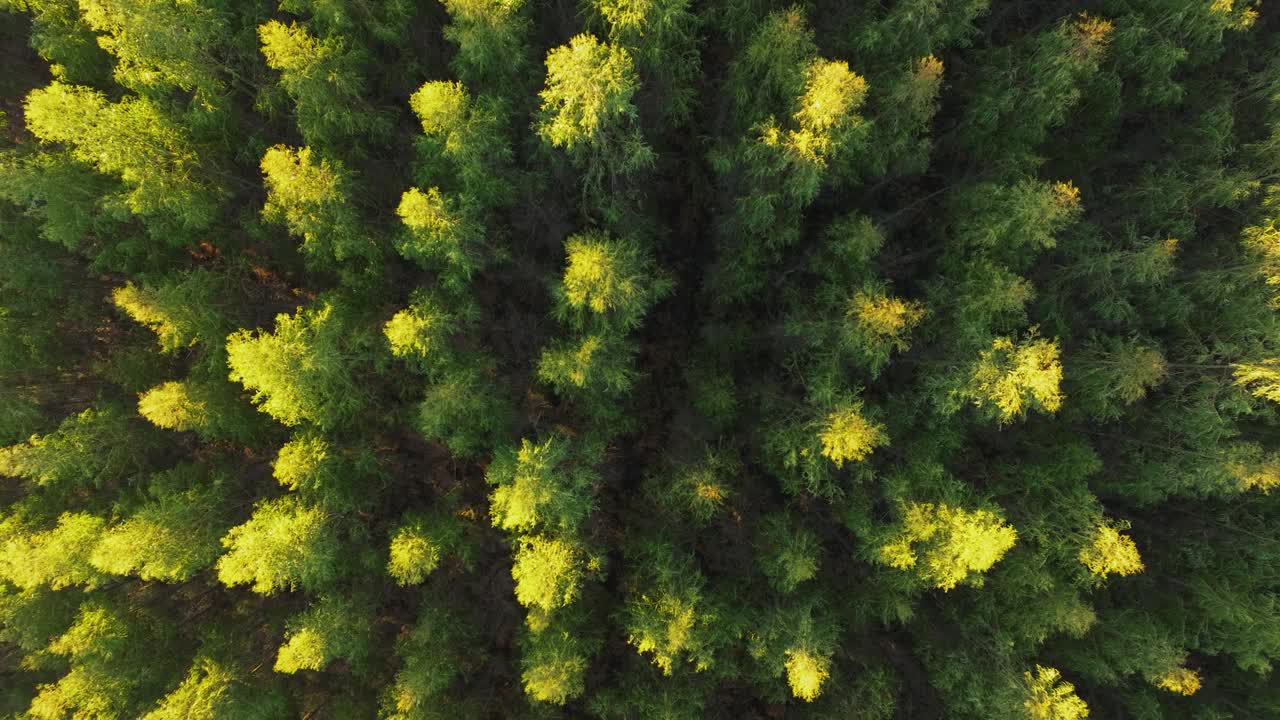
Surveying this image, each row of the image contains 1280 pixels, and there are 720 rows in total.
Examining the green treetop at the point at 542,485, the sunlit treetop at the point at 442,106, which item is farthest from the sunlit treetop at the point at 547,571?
the sunlit treetop at the point at 442,106

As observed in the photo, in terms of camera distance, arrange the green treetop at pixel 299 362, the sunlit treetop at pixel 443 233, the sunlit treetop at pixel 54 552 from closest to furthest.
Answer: the sunlit treetop at pixel 443 233
the green treetop at pixel 299 362
the sunlit treetop at pixel 54 552

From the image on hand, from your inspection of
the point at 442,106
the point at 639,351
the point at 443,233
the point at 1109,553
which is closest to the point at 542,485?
the point at 639,351

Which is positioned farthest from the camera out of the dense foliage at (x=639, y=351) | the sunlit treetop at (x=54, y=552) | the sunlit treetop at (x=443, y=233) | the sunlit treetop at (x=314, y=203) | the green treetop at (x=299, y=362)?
the sunlit treetop at (x=54, y=552)

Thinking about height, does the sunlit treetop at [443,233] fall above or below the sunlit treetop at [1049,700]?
above

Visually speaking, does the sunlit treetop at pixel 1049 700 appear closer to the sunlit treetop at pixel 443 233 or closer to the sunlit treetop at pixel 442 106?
the sunlit treetop at pixel 443 233

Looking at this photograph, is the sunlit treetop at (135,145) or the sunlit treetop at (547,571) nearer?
the sunlit treetop at (135,145)

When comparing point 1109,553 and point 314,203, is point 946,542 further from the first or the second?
point 314,203

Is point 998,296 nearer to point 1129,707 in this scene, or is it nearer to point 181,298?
point 1129,707

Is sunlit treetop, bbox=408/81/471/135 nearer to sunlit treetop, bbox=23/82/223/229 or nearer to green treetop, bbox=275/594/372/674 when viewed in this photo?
sunlit treetop, bbox=23/82/223/229

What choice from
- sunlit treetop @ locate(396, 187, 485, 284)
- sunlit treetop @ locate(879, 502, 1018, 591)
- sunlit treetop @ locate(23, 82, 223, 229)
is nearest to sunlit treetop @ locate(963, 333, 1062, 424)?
sunlit treetop @ locate(879, 502, 1018, 591)
